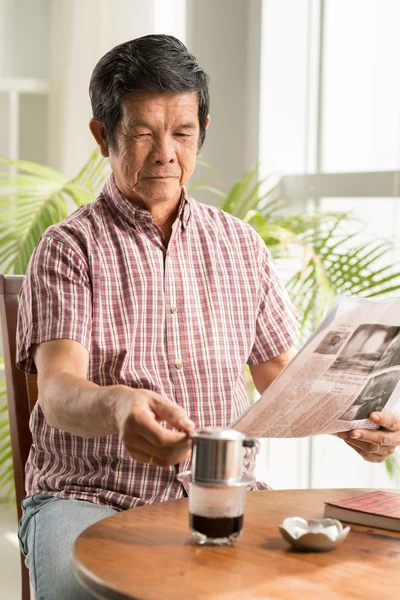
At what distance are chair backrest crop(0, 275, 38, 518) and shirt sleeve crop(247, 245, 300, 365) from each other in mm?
471

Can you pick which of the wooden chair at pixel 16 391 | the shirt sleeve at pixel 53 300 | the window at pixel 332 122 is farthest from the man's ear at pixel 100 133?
the window at pixel 332 122

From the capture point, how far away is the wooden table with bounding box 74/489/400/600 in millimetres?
997

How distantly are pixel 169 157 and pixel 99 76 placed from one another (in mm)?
204

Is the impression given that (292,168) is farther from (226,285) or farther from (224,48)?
(226,285)

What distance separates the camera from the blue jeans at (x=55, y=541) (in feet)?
4.54

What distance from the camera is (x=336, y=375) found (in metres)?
1.27

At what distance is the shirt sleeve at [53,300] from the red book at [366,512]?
52 cm

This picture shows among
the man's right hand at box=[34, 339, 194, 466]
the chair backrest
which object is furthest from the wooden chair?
the man's right hand at box=[34, 339, 194, 466]

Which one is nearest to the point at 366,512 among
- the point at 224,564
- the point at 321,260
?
the point at 224,564

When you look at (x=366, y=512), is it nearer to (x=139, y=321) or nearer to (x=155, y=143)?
(x=139, y=321)

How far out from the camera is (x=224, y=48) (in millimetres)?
3686

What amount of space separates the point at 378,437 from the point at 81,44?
277 centimetres

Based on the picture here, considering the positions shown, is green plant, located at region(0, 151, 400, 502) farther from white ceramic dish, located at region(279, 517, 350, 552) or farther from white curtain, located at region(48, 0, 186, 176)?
white ceramic dish, located at region(279, 517, 350, 552)

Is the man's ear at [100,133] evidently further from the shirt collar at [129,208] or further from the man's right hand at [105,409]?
the man's right hand at [105,409]
